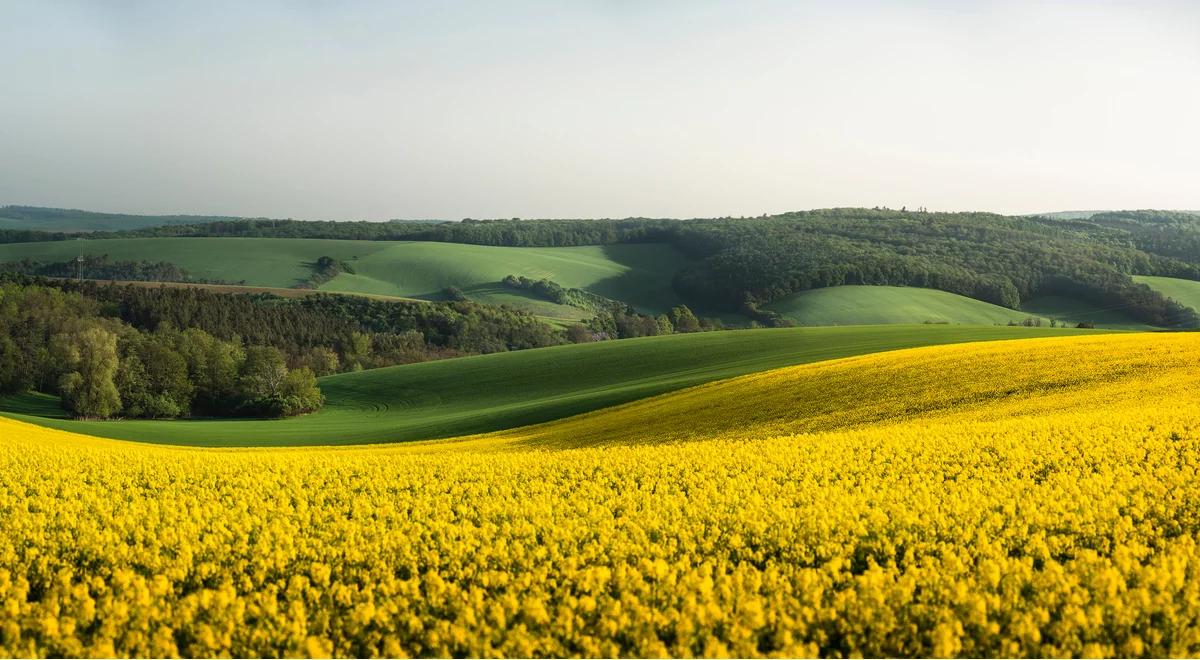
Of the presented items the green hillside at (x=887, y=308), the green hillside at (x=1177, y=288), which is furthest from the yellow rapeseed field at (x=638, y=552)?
the green hillside at (x=1177, y=288)

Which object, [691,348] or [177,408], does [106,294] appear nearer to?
[177,408]

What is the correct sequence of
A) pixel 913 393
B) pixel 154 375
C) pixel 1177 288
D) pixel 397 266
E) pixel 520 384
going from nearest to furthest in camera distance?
1. pixel 913 393
2. pixel 520 384
3. pixel 154 375
4. pixel 1177 288
5. pixel 397 266

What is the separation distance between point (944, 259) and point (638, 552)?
14116cm

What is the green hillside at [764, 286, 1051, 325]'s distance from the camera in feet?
343

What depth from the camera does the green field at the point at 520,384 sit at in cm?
3941

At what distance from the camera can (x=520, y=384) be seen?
177 feet

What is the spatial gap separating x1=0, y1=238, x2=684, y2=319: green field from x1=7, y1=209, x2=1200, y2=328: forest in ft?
25.0

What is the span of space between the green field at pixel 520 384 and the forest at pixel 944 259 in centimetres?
6233

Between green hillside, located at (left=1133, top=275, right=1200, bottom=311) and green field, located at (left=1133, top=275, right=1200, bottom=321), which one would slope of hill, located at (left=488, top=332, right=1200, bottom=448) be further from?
green hillside, located at (left=1133, top=275, right=1200, bottom=311)

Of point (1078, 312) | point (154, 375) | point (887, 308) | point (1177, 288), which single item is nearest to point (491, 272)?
point (887, 308)

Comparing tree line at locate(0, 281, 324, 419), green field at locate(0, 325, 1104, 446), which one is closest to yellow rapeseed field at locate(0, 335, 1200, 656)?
green field at locate(0, 325, 1104, 446)

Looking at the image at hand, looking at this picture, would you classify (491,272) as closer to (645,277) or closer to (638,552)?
(645,277)

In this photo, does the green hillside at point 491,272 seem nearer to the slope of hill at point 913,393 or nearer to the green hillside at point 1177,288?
the green hillside at point 1177,288

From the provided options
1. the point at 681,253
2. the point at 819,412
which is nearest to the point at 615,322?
the point at 681,253
